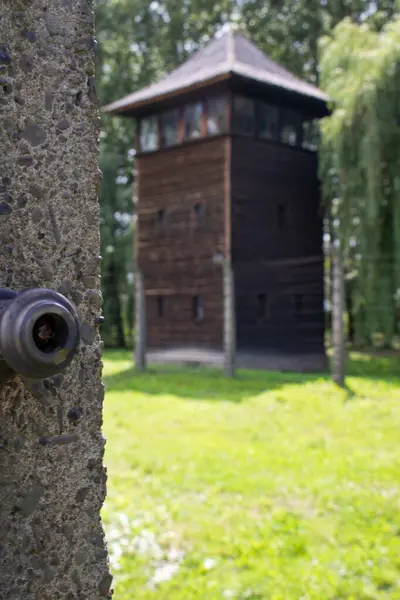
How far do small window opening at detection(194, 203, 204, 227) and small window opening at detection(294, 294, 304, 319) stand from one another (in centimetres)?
348

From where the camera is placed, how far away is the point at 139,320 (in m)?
18.0

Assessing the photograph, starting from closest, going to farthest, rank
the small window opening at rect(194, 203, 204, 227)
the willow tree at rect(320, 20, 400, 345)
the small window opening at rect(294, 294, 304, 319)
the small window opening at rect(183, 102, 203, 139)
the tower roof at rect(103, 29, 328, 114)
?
1. the willow tree at rect(320, 20, 400, 345)
2. the tower roof at rect(103, 29, 328, 114)
3. the small window opening at rect(194, 203, 204, 227)
4. the small window opening at rect(183, 102, 203, 139)
5. the small window opening at rect(294, 294, 304, 319)

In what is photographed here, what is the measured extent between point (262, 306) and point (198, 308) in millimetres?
1801

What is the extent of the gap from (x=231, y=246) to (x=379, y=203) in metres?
3.82

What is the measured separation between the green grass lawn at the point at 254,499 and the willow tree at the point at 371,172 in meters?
5.41

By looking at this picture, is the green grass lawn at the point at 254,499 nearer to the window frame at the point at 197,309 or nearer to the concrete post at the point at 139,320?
the concrete post at the point at 139,320

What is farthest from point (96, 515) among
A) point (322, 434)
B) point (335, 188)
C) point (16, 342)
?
point (335, 188)

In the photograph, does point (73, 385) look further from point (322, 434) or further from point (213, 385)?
point (213, 385)

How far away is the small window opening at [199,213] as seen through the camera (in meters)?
19.7

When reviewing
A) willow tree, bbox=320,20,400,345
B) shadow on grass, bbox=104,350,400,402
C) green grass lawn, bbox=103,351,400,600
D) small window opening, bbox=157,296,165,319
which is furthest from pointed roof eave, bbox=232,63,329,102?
green grass lawn, bbox=103,351,400,600

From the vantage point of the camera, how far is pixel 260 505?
6.84m

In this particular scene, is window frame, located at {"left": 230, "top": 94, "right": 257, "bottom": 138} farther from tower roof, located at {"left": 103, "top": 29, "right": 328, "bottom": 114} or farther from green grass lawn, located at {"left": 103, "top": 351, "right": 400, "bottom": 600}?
green grass lawn, located at {"left": 103, "top": 351, "right": 400, "bottom": 600}

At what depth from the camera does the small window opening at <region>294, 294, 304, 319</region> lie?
2078 cm

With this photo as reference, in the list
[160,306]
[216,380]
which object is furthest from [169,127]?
[216,380]
